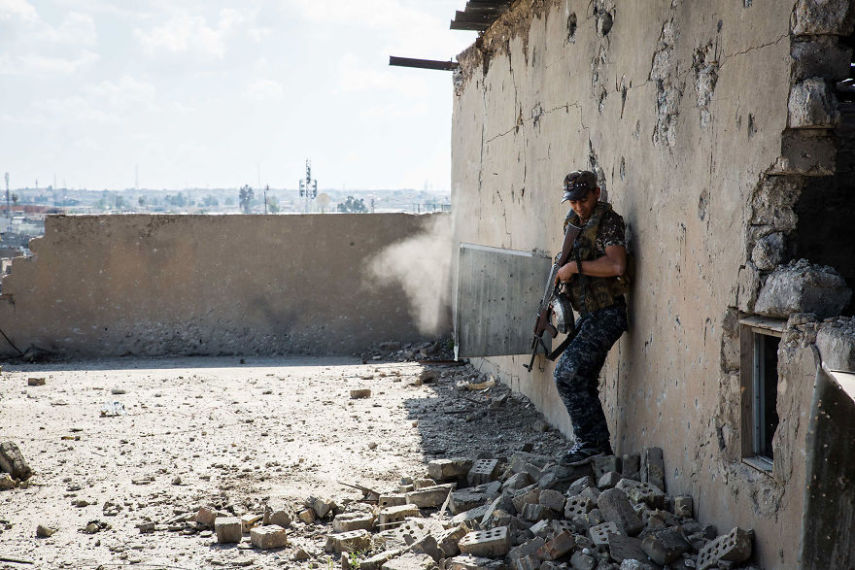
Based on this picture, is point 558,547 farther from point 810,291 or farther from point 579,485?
point 810,291

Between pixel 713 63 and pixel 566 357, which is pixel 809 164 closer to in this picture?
pixel 713 63

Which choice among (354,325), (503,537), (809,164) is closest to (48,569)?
(503,537)

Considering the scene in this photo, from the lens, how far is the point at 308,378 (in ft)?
26.9

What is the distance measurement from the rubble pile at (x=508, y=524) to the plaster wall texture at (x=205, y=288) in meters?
5.00

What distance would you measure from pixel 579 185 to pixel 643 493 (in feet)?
5.34

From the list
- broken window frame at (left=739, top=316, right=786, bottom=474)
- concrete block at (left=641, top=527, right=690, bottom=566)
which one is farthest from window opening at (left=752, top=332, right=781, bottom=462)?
concrete block at (left=641, top=527, right=690, bottom=566)

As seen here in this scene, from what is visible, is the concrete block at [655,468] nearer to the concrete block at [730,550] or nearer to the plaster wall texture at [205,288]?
the concrete block at [730,550]

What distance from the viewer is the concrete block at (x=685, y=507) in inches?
148

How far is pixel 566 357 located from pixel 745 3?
2.01 metres

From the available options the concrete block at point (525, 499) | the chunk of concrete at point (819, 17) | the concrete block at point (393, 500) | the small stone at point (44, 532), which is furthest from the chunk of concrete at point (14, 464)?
the chunk of concrete at point (819, 17)

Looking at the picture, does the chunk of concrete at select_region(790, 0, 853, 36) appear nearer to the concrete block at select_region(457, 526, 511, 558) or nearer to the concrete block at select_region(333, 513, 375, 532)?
the concrete block at select_region(457, 526, 511, 558)

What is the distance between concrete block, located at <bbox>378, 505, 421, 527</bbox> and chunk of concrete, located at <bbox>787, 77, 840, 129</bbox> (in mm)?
2586

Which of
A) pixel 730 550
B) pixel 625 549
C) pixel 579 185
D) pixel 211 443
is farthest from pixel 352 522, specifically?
pixel 579 185

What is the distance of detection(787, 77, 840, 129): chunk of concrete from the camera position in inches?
117
